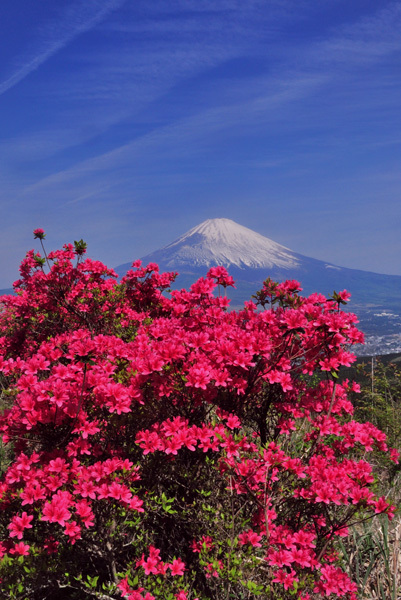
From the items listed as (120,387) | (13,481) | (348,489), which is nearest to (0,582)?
(13,481)

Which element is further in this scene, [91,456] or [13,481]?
[91,456]

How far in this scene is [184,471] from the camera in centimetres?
339

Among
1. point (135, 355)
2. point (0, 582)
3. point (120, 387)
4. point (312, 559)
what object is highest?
point (135, 355)

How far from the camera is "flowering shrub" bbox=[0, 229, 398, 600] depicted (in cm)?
300

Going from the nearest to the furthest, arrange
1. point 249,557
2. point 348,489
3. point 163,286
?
point 249,557
point 348,489
point 163,286

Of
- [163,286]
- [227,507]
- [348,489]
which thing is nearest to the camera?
[348,489]

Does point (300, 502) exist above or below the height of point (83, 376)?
below

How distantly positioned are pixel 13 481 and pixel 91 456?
67 centimetres

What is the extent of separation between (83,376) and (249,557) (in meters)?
1.77

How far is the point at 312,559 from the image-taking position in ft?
10.3

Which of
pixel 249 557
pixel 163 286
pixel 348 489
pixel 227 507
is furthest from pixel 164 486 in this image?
pixel 163 286

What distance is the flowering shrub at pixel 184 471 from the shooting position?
3.00m

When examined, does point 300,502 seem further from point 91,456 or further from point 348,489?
point 91,456

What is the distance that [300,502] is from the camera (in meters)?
3.52
